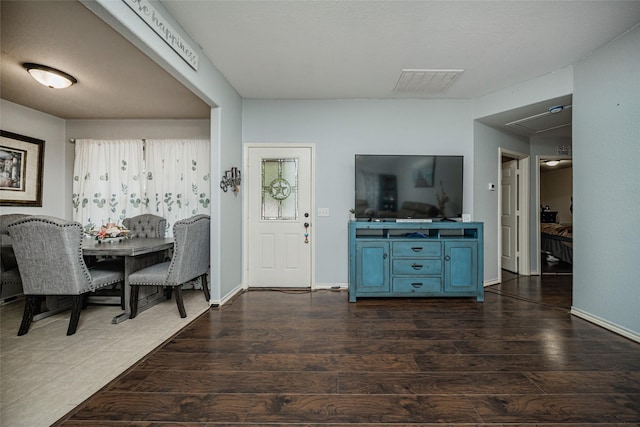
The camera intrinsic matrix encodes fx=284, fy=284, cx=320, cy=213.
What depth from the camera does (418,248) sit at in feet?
11.6

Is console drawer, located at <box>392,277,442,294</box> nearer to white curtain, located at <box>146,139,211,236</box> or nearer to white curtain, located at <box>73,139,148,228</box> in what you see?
white curtain, located at <box>146,139,211,236</box>

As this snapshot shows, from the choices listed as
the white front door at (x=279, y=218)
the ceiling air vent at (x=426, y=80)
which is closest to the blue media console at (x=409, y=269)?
the white front door at (x=279, y=218)

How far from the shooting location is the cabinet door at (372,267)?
3521 mm

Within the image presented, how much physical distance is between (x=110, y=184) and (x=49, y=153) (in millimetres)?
1009

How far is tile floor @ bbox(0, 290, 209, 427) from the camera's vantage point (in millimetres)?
1678

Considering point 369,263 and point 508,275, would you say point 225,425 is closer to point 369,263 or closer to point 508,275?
point 369,263

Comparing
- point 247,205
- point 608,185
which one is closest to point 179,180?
point 247,205

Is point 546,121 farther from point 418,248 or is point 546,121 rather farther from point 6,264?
point 6,264

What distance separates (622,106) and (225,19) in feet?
11.9

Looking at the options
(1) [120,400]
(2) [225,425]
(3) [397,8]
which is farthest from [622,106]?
(1) [120,400]

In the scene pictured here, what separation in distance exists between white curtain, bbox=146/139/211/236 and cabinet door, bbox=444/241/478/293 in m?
3.41

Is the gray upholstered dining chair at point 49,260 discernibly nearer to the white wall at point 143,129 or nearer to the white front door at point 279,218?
the white front door at point 279,218

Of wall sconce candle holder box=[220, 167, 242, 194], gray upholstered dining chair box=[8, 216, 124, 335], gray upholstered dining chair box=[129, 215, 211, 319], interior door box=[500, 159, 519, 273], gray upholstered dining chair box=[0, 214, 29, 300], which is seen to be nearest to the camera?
gray upholstered dining chair box=[8, 216, 124, 335]

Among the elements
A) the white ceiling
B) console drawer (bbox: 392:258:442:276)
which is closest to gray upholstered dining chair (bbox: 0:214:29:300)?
the white ceiling
